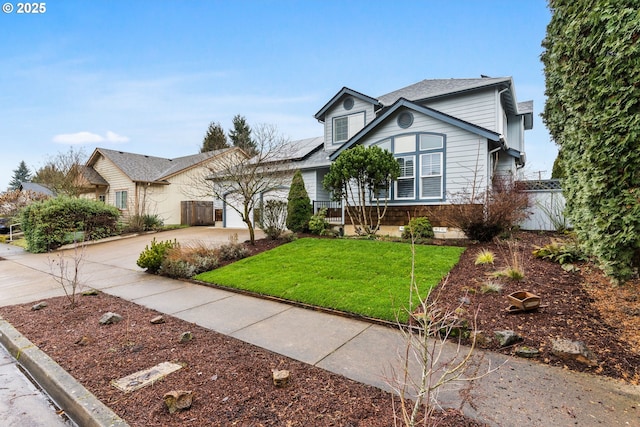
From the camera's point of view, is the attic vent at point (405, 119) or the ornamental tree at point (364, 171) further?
the attic vent at point (405, 119)

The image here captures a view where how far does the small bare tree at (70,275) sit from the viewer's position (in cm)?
516

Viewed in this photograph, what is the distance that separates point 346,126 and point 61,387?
1382cm

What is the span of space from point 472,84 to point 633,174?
32.8 ft

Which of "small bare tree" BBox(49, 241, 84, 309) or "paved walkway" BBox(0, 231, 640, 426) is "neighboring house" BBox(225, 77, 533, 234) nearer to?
"paved walkway" BBox(0, 231, 640, 426)

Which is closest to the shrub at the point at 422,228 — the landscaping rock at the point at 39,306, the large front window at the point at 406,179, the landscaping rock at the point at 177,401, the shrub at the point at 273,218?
the large front window at the point at 406,179

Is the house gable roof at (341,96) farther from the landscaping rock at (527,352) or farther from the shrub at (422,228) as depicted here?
the landscaping rock at (527,352)

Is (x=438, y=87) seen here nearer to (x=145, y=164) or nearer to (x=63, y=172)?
(x=145, y=164)

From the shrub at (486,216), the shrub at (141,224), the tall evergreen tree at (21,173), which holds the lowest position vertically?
the shrub at (141,224)

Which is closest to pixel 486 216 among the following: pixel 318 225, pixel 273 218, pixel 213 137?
pixel 318 225

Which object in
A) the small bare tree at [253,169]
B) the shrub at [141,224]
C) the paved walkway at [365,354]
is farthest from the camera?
the shrub at [141,224]

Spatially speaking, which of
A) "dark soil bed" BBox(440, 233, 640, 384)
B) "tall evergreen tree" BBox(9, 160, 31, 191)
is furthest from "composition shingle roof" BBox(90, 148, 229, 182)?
"tall evergreen tree" BBox(9, 160, 31, 191)

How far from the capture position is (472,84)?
1181cm

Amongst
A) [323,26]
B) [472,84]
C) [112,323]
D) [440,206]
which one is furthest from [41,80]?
[472,84]

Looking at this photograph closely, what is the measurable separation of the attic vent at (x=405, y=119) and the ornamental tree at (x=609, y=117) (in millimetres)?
7028
